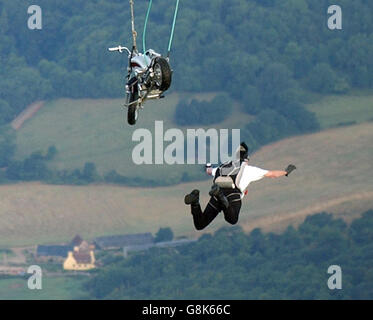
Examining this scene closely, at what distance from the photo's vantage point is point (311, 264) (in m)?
198

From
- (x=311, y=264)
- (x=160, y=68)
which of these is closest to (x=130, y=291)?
(x=311, y=264)

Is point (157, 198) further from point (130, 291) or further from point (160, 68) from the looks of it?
point (160, 68)

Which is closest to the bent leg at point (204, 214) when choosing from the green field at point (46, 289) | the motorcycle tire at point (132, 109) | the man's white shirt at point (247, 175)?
the man's white shirt at point (247, 175)

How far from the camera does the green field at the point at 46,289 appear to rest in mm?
178875

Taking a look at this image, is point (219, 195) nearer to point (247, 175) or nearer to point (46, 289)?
point (247, 175)

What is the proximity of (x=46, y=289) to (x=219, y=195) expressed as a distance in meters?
124

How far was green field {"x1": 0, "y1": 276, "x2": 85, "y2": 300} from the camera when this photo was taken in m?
179

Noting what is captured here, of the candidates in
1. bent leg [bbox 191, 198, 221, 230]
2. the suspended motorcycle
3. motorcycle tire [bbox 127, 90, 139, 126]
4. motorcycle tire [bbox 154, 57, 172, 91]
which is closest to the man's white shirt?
bent leg [bbox 191, 198, 221, 230]

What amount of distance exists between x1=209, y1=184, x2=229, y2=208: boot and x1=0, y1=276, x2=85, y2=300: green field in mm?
114930

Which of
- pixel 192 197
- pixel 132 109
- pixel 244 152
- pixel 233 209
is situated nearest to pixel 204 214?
pixel 233 209

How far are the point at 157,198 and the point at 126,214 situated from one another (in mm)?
3453

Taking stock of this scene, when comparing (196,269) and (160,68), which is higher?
(196,269)

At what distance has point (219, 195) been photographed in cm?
5969
